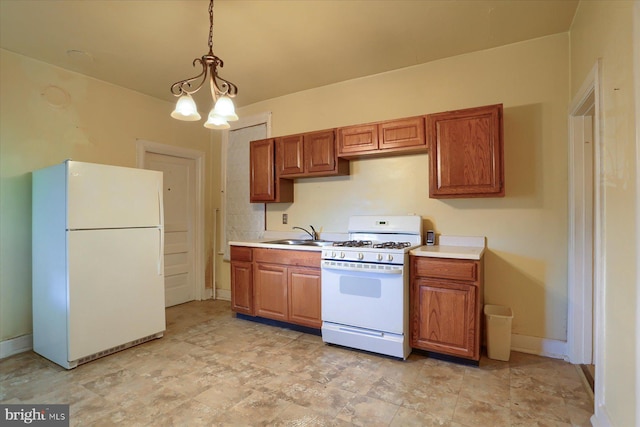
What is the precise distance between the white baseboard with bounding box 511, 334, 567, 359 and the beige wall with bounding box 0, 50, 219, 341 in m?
4.41

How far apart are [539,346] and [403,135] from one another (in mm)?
2171

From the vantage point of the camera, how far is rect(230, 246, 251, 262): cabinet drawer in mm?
3451

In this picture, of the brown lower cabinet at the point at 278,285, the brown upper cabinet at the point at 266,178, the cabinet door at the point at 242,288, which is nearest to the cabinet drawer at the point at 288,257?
the brown lower cabinet at the point at 278,285

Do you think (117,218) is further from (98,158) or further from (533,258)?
(533,258)

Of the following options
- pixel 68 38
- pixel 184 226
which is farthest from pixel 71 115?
pixel 184 226

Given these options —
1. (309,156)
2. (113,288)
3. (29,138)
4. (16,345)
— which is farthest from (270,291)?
(29,138)

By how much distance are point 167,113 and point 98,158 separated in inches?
41.6

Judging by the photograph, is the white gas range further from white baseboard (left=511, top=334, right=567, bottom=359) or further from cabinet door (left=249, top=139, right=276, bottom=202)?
cabinet door (left=249, top=139, right=276, bottom=202)

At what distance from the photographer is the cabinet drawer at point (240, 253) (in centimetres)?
345

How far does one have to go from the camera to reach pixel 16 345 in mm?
2752

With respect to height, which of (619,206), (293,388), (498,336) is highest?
(619,206)

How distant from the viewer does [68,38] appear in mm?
2596

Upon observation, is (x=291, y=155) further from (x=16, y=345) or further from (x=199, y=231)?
(x=16, y=345)

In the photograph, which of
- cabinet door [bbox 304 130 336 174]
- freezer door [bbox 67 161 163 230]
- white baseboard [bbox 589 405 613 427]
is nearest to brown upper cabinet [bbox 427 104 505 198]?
cabinet door [bbox 304 130 336 174]
